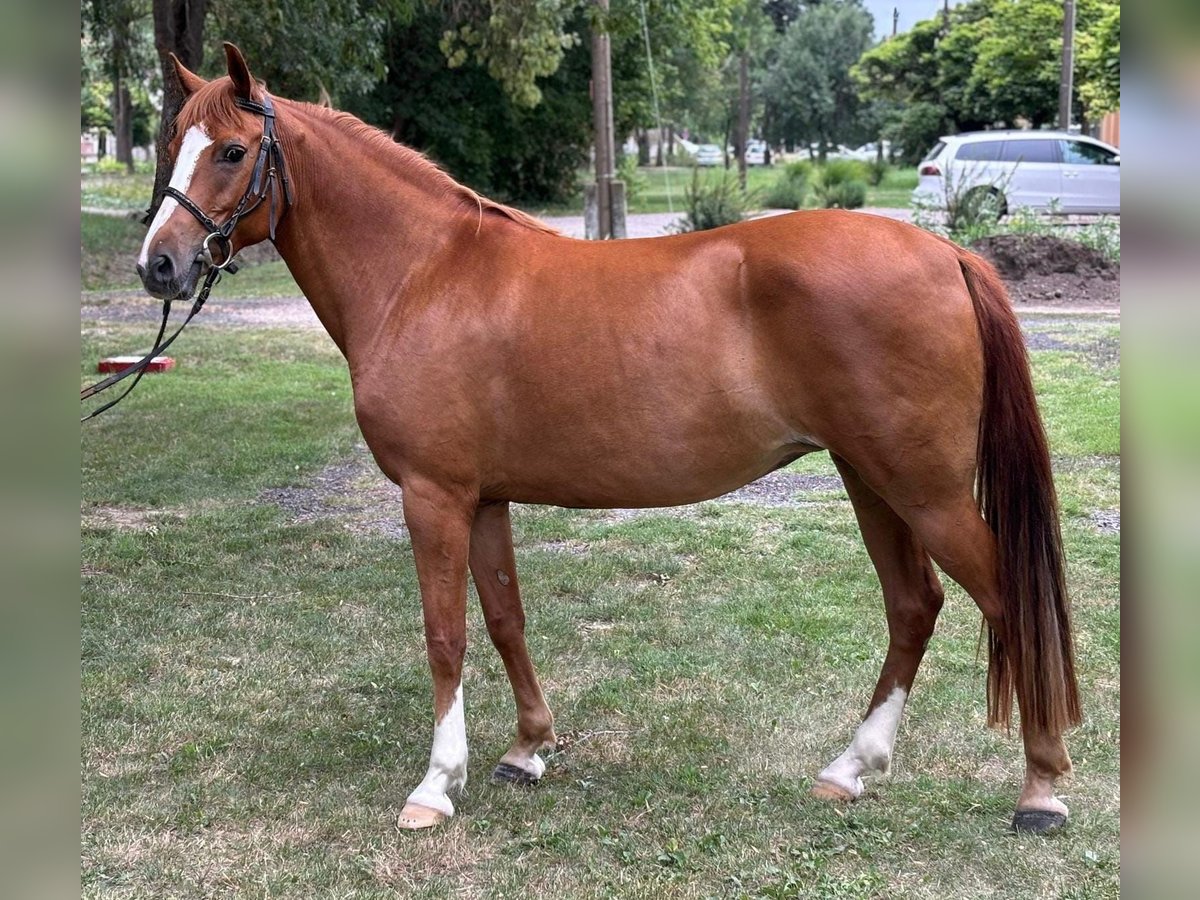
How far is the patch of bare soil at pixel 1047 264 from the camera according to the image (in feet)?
43.3

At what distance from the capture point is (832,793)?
340 cm

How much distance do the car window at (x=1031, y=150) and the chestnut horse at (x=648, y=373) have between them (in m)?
18.7

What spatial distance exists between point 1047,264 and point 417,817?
41.0ft

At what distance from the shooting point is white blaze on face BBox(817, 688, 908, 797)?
3.43m

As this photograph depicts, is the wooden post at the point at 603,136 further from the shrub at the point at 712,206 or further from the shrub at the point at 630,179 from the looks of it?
the shrub at the point at 630,179

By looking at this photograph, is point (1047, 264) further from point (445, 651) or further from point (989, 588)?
point (445, 651)

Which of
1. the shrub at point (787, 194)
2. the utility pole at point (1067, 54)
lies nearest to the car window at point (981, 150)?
the utility pole at point (1067, 54)

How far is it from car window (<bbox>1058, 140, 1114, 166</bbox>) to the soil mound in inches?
294

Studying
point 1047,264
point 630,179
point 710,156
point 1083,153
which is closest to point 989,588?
point 1047,264

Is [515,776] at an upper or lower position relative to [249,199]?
lower

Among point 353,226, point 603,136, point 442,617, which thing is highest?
point 603,136
